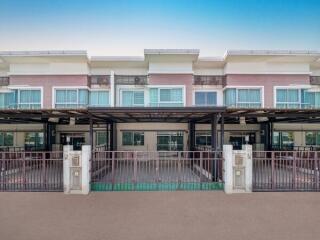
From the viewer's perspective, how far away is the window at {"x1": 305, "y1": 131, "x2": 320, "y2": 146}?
642 inches

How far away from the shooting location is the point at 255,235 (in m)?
4.74

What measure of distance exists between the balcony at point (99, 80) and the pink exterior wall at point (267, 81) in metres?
9.41

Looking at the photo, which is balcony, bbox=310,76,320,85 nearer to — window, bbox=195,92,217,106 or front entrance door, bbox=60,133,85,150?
window, bbox=195,92,217,106

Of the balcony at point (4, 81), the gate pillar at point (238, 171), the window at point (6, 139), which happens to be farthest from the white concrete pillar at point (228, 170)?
the balcony at point (4, 81)

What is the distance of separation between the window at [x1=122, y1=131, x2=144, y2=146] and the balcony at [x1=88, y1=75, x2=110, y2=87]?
13.8 feet

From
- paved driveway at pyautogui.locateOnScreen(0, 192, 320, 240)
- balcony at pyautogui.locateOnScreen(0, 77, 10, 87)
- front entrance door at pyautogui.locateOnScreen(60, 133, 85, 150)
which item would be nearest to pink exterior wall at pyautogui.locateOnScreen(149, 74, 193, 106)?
front entrance door at pyautogui.locateOnScreen(60, 133, 85, 150)

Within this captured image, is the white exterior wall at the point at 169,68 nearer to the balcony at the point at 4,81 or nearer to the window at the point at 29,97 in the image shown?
the window at the point at 29,97

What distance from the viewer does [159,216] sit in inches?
225

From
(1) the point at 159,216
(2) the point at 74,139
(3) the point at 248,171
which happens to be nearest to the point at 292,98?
(3) the point at 248,171

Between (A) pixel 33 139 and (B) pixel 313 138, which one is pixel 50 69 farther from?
(B) pixel 313 138

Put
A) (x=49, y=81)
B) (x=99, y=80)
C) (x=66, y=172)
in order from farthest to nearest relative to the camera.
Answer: (x=99, y=80)
(x=49, y=81)
(x=66, y=172)

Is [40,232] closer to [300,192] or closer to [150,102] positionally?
[300,192]

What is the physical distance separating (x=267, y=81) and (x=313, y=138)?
6109 mm

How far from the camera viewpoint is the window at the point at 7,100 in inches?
612
